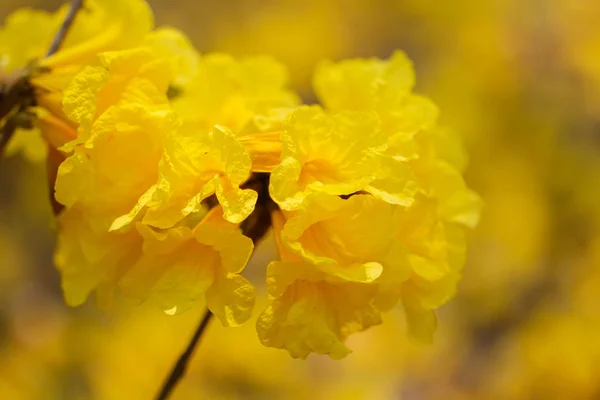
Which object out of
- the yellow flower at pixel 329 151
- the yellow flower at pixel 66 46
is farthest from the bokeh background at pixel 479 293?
the yellow flower at pixel 329 151

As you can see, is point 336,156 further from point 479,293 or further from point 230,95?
point 479,293

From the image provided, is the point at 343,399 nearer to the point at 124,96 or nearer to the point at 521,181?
the point at 521,181

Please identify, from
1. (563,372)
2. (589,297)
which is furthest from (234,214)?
(589,297)

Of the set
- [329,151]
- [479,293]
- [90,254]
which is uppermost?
[329,151]

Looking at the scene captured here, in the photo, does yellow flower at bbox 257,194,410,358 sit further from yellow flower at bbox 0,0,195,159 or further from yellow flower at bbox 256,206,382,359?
yellow flower at bbox 0,0,195,159

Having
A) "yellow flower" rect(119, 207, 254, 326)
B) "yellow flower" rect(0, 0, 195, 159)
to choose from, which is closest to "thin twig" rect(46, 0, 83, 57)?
"yellow flower" rect(0, 0, 195, 159)

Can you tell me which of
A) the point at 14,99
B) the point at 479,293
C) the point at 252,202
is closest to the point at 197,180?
the point at 252,202
